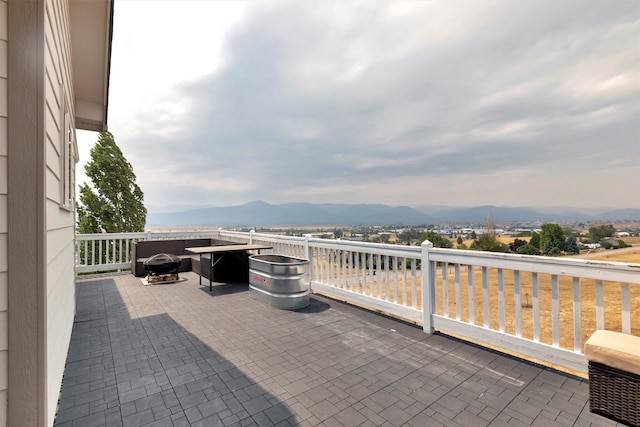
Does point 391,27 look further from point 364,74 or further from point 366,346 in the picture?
point 366,346

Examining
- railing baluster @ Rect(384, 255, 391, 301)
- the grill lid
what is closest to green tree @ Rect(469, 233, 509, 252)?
railing baluster @ Rect(384, 255, 391, 301)

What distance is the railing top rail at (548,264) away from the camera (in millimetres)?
2197

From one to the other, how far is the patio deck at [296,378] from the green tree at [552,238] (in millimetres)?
7721

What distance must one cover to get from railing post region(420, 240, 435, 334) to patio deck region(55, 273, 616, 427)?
0.54ft

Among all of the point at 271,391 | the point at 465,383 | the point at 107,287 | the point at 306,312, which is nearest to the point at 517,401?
the point at 465,383

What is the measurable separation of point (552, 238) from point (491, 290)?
871 centimetres

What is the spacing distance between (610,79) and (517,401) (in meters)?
9.09

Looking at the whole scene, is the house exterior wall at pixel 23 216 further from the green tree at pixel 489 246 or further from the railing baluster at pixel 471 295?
the green tree at pixel 489 246

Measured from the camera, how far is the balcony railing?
243 cm

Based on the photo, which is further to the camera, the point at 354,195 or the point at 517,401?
the point at 354,195

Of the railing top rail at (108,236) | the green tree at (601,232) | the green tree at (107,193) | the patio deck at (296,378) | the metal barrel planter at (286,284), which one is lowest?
the patio deck at (296,378)

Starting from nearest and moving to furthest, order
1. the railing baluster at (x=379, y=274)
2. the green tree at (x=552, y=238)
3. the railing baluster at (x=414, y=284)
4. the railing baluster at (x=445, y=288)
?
the railing baluster at (x=445, y=288) → the railing baluster at (x=414, y=284) → the railing baluster at (x=379, y=274) → the green tree at (x=552, y=238)

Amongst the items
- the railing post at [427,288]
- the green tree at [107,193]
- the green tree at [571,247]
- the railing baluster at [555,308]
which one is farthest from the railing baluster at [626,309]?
the green tree at [107,193]

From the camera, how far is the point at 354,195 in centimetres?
3666
